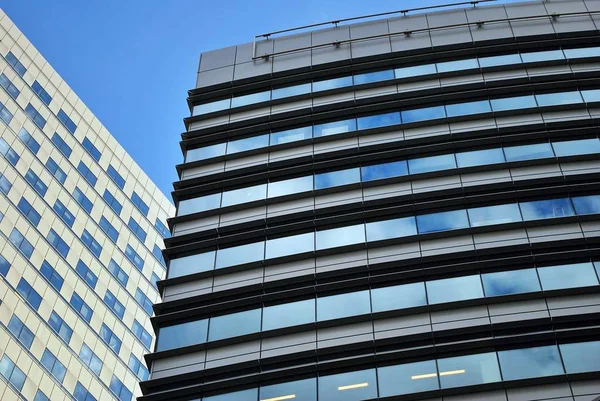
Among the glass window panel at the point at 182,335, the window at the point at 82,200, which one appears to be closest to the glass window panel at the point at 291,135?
the glass window panel at the point at 182,335

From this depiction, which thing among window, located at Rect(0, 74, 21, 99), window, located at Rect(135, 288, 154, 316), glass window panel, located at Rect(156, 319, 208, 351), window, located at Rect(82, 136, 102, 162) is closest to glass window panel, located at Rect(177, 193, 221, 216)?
glass window panel, located at Rect(156, 319, 208, 351)

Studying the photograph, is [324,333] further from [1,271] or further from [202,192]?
[1,271]

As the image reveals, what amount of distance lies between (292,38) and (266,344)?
2297 cm

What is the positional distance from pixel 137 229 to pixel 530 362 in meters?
64.3

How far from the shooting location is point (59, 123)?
82.8 meters

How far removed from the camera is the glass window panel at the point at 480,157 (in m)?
40.3

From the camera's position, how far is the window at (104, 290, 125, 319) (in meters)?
80.1

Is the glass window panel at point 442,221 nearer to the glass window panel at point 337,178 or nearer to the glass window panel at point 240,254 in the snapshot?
the glass window panel at point 337,178

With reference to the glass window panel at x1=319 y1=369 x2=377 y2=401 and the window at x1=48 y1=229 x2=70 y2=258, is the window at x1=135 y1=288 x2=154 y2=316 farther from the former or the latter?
the glass window panel at x1=319 y1=369 x2=377 y2=401

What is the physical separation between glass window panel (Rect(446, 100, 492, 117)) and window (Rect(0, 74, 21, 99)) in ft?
159

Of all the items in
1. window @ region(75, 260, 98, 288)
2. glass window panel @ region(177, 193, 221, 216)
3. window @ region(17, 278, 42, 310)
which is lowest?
glass window panel @ region(177, 193, 221, 216)

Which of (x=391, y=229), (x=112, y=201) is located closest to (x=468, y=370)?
(x=391, y=229)

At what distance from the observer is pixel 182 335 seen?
3603 cm

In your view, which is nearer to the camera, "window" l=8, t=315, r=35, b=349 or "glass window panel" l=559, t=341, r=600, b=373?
"glass window panel" l=559, t=341, r=600, b=373
